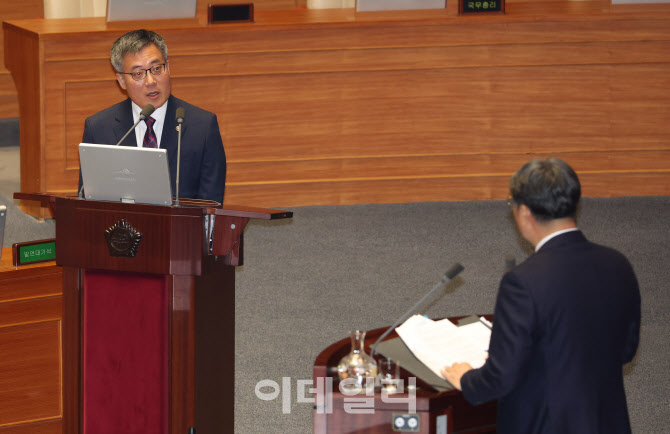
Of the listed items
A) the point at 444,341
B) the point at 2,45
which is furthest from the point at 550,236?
the point at 2,45

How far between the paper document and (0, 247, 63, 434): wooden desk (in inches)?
55.2

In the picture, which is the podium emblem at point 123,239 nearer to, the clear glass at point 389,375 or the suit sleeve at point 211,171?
the suit sleeve at point 211,171

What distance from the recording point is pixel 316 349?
4.31 metres

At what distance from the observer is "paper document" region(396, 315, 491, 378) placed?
2.34 meters

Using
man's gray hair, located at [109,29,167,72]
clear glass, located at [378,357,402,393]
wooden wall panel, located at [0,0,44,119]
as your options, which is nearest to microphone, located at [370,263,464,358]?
clear glass, located at [378,357,402,393]

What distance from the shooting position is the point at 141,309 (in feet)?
8.87

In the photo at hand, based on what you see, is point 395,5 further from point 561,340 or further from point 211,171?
point 561,340

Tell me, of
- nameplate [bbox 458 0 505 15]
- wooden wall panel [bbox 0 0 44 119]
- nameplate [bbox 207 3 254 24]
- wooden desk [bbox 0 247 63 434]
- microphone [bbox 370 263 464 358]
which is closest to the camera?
microphone [bbox 370 263 464 358]

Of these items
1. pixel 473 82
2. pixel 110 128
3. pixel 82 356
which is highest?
pixel 473 82

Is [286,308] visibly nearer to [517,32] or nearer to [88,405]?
[88,405]

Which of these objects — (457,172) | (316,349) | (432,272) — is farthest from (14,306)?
(457,172)

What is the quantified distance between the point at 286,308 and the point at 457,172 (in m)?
2.17

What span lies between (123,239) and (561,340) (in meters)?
1.29

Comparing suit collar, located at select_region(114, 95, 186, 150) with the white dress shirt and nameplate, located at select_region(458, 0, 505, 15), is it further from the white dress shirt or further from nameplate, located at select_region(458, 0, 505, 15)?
nameplate, located at select_region(458, 0, 505, 15)
